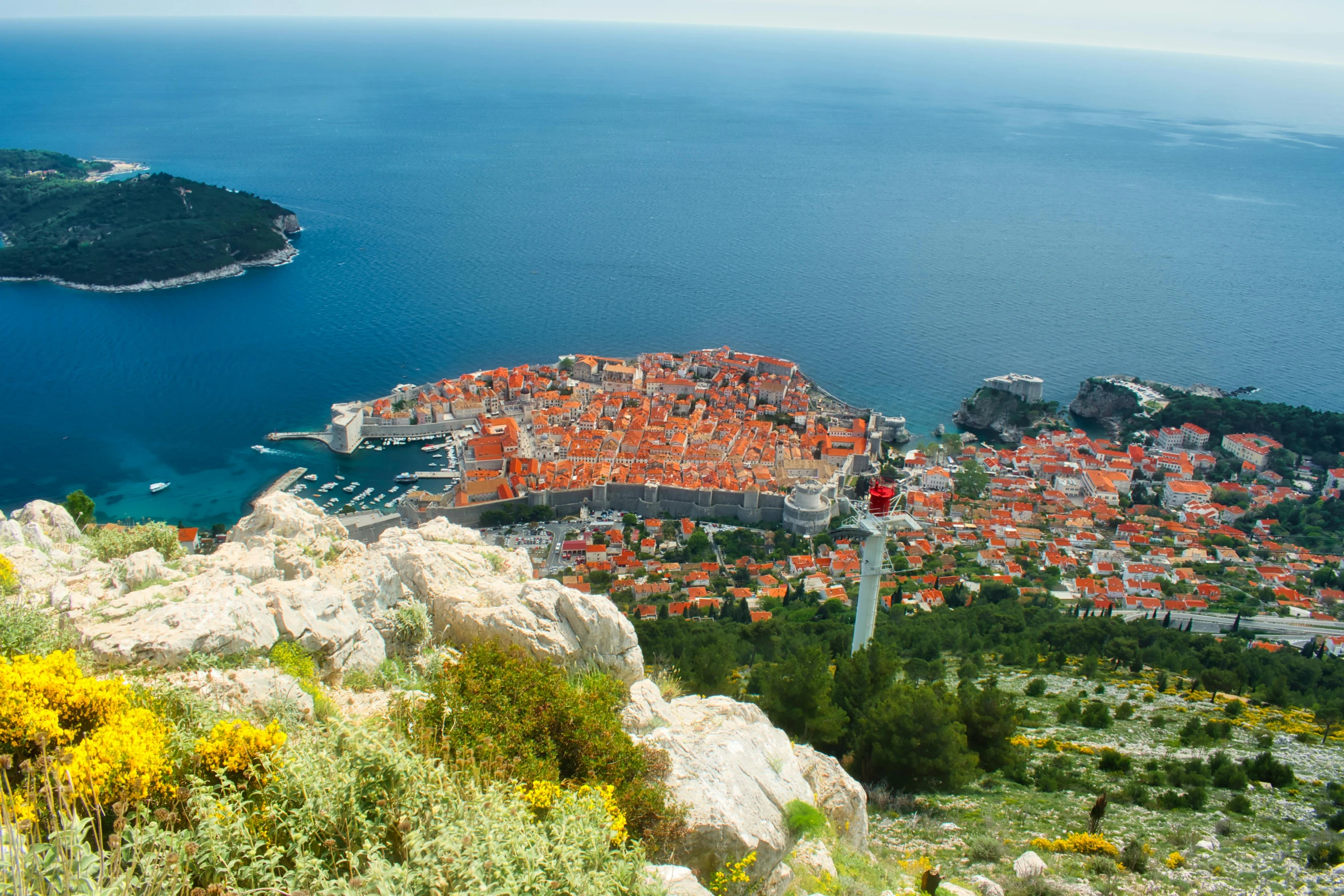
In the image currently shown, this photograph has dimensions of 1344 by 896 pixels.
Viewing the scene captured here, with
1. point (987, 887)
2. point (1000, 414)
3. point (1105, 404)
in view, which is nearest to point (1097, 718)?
point (987, 887)

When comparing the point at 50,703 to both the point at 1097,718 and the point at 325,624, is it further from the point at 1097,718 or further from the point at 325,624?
the point at 1097,718

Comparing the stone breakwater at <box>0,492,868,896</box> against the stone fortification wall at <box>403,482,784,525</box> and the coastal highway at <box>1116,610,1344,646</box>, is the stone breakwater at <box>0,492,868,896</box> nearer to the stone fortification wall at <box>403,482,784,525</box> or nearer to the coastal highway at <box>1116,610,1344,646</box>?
the coastal highway at <box>1116,610,1344,646</box>

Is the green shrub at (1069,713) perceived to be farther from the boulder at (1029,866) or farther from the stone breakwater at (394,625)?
the stone breakwater at (394,625)

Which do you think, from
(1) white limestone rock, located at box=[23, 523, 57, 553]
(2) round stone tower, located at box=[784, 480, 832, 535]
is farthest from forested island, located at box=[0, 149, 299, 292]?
(1) white limestone rock, located at box=[23, 523, 57, 553]

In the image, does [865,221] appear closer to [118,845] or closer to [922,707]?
[922,707]

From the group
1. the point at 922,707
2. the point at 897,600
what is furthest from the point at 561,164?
the point at 922,707

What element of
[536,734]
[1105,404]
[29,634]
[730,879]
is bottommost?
[1105,404]

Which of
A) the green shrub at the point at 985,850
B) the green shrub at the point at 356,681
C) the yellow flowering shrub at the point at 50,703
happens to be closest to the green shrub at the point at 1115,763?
the green shrub at the point at 985,850
